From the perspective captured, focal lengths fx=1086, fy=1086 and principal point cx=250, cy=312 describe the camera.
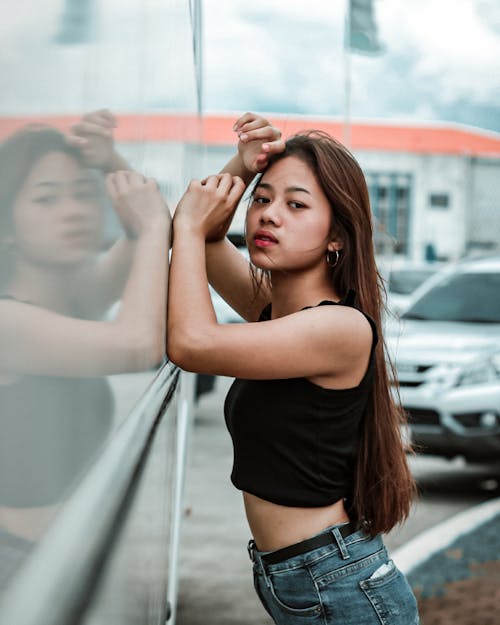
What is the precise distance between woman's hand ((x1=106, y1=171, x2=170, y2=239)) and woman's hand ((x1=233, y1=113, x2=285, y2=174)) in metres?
0.56

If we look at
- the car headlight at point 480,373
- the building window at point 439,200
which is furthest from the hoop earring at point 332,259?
the building window at point 439,200

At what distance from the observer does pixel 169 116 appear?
2027 mm

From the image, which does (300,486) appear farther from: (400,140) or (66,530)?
(400,140)

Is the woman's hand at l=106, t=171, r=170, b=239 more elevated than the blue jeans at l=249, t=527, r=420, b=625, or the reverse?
the woman's hand at l=106, t=171, r=170, b=239

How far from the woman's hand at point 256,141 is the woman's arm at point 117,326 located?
445 mm

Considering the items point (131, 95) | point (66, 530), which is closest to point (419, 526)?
point (131, 95)

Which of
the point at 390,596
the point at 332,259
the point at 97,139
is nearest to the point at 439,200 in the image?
the point at 332,259

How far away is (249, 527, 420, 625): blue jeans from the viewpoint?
199cm

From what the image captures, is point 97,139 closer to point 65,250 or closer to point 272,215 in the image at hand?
point 65,250

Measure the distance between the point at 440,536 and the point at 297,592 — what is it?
4227 millimetres

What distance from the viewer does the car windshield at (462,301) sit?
29.1ft

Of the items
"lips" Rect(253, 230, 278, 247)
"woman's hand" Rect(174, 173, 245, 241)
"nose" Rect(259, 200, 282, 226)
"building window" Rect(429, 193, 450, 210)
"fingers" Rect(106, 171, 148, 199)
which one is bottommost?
"building window" Rect(429, 193, 450, 210)

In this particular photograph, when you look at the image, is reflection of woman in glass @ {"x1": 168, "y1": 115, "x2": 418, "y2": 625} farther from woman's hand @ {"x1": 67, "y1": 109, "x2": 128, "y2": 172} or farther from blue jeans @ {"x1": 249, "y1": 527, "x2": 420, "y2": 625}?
woman's hand @ {"x1": 67, "y1": 109, "x2": 128, "y2": 172}

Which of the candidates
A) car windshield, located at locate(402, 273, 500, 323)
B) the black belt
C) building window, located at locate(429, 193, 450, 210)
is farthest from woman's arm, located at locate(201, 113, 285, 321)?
building window, located at locate(429, 193, 450, 210)
